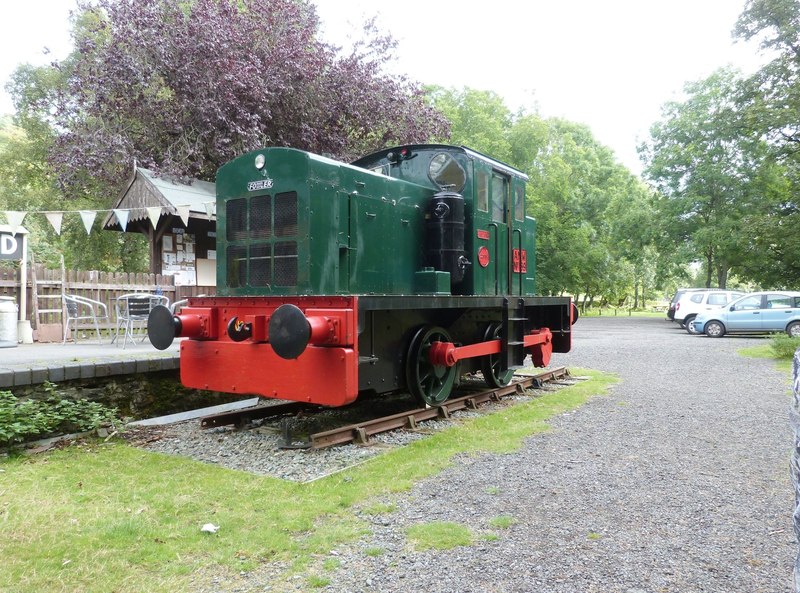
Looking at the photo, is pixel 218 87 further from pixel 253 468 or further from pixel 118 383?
pixel 253 468

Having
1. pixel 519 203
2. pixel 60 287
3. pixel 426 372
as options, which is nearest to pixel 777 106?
pixel 519 203

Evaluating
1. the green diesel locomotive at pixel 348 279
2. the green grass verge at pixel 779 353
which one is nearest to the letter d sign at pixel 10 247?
the green diesel locomotive at pixel 348 279

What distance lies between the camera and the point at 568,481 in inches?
178

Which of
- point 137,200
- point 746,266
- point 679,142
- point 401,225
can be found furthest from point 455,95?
point 401,225

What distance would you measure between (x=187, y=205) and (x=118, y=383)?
231 inches

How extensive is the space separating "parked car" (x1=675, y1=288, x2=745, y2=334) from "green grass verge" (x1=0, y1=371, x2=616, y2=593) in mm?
18707

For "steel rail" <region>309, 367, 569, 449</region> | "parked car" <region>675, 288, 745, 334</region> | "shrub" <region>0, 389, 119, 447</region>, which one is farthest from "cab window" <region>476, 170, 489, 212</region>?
"parked car" <region>675, 288, 745, 334</region>

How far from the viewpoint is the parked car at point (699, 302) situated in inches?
842

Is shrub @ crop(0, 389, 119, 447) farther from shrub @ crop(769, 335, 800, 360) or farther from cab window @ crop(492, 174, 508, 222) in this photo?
shrub @ crop(769, 335, 800, 360)

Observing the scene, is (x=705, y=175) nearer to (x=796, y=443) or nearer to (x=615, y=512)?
(x=615, y=512)

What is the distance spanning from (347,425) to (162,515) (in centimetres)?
267

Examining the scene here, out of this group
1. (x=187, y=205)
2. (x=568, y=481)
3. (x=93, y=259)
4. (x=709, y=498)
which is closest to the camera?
(x=709, y=498)

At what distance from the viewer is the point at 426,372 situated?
275 inches

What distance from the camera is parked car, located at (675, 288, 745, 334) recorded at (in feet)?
70.2
